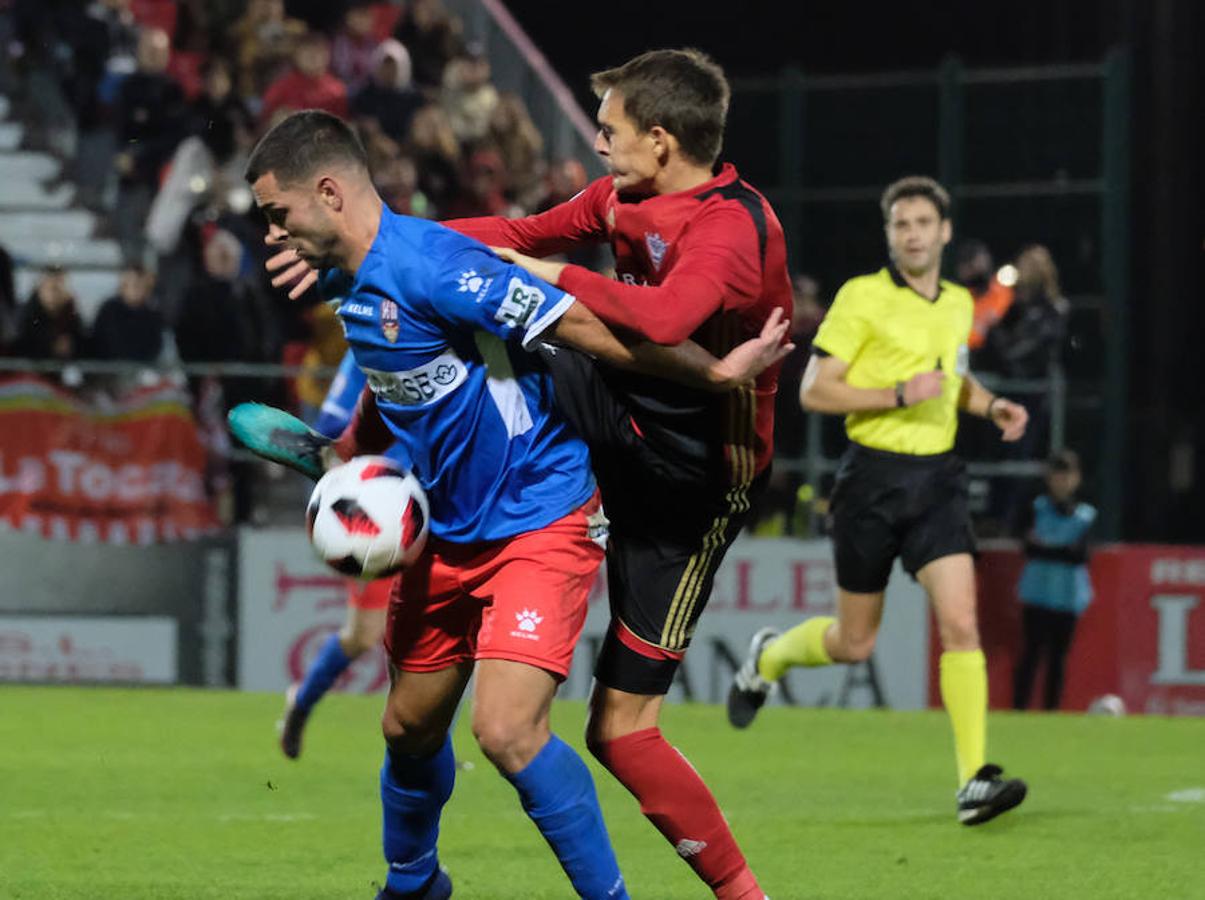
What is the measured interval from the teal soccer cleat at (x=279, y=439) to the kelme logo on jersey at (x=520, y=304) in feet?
2.85

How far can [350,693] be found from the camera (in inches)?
501

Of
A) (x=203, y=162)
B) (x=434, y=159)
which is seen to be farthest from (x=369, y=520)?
(x=434, y=159)

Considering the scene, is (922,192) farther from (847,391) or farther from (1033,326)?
(1033,326)

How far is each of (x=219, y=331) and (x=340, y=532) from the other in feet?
27.6

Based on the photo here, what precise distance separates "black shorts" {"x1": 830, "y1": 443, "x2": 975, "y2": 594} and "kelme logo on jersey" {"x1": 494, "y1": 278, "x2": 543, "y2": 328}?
11.8 feet

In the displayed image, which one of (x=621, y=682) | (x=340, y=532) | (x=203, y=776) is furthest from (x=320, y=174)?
(x=203, y=776)

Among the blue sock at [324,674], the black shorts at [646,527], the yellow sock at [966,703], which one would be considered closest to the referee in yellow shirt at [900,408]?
the yellow sock at [966,703]

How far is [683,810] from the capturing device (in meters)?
5.18

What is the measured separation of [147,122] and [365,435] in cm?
1034

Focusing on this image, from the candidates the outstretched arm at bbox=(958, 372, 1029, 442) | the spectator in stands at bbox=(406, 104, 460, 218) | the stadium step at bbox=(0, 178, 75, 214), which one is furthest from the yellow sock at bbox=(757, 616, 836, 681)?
the stadium step at bbox=(0, 178, 75, 214)

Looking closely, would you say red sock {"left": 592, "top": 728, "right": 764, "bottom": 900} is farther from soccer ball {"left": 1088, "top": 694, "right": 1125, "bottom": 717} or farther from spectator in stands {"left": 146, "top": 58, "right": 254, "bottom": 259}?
spectator in stands {"left": 146, "top": 58, "right": 254, "bottom": 259}

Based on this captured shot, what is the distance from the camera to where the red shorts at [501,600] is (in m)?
5.05

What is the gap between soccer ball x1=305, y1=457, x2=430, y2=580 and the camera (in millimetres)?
5102

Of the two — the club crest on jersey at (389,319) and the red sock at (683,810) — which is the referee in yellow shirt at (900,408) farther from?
the club crest on jersey at (389,319)
